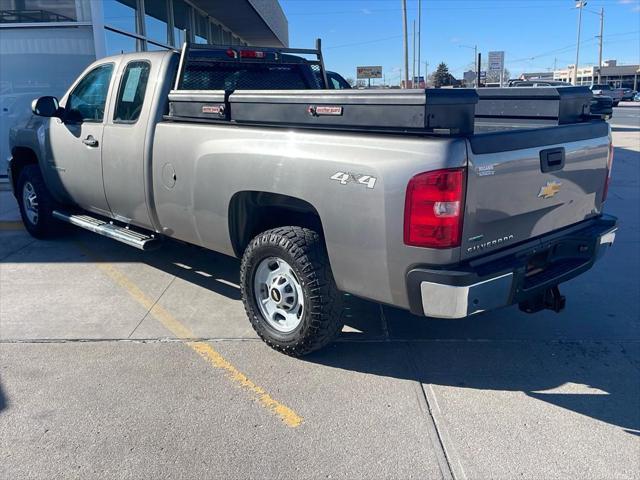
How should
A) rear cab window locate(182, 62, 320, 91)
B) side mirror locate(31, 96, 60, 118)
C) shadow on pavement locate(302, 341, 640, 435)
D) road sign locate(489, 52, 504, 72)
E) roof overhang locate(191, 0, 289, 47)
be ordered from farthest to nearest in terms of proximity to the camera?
road sign locate(489, 52, 504, 72) < roof overhang locate(191, 0, 289, 47) < side mirror locate(31, 96, 60, 118) < rear cab window locate(182, 62, 320, 91) < shadow on pavement locate(302, 341, 640, 435)

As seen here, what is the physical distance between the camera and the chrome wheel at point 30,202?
21.8ft

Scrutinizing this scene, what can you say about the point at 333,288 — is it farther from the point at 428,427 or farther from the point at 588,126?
Answer: the point at 588,126

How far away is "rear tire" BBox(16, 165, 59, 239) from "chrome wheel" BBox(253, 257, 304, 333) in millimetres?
3591

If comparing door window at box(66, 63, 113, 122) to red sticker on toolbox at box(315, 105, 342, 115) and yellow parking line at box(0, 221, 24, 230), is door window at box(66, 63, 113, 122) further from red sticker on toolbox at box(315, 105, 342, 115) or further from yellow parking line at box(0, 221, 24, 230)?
red sticker on toolbox at box(315, 105, 342, 115)

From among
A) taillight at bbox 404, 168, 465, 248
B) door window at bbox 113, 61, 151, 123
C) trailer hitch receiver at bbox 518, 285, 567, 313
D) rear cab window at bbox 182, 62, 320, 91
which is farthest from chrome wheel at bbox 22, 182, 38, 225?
trailer hitch receiver at bbox 518, 285, 567, 313

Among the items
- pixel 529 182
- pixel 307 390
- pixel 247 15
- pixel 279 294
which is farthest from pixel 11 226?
pixel 247 15

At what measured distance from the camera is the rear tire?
6.49m

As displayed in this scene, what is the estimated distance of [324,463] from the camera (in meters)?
2.94

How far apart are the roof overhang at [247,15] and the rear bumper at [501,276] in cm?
1599

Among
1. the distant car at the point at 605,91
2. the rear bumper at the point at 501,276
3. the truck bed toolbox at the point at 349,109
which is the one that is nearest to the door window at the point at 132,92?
the truck bed toolbox at the point at 349,109

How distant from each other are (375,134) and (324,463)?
5.91 feet

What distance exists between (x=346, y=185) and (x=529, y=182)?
1.09m

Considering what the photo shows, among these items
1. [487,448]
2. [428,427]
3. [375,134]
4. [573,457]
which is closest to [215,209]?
[375,134]

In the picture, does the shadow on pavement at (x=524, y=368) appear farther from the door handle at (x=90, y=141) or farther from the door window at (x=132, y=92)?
the door handle at (x=90, y=141)
